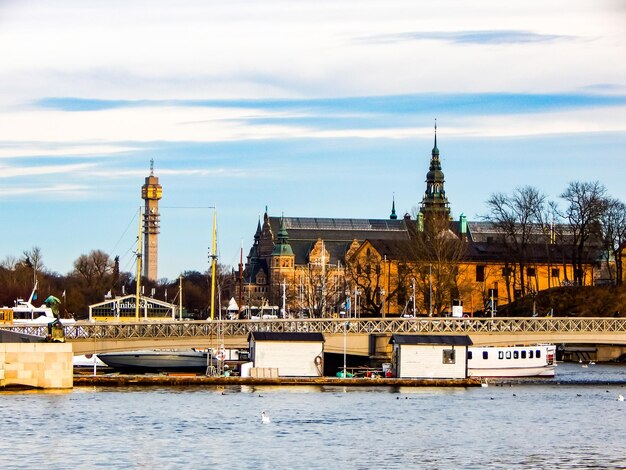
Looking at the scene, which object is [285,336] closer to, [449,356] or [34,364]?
[449,356]

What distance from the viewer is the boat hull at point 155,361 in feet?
409

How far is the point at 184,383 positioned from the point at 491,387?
2126cm

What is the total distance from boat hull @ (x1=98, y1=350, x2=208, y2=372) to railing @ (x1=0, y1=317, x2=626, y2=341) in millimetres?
2939

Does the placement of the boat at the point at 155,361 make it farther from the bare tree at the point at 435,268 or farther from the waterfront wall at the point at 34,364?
the bare tree at the point at 435,268

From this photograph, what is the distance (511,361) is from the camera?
12512 cm

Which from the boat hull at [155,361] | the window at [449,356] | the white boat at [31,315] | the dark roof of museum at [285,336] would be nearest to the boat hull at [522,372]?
the window at [449,356]

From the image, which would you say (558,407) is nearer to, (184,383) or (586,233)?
(184,383)

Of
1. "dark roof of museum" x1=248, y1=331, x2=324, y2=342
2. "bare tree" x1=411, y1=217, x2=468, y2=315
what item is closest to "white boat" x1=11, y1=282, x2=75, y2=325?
"dark roof of museum" x1=248, y1=331, x2=324, y2=342

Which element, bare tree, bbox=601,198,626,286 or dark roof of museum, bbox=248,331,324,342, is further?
bare tree, bbox=601,198,626,286

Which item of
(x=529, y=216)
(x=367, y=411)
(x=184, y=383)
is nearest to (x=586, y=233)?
(x=529, y=216)

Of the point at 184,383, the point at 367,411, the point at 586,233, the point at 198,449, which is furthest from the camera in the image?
the point at 586,233

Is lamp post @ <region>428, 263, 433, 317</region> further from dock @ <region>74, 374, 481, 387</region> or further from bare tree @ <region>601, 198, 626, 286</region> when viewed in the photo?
dock @ <region>74, 374, 481, 387</region>

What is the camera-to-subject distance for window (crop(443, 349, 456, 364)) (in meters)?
110

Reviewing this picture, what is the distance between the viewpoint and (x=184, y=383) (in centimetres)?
10506
